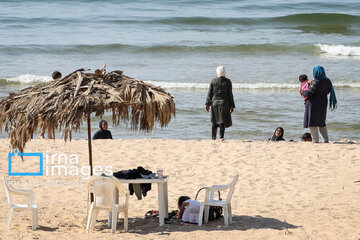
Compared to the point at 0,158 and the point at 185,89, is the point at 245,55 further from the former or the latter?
the point at 0,158

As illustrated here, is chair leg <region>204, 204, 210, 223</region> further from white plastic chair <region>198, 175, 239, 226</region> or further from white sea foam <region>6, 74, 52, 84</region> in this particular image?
white sea foam <region>6, 74, 52, 84</region>

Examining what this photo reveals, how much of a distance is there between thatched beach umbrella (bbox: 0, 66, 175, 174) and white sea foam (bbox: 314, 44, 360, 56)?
19.7 meters

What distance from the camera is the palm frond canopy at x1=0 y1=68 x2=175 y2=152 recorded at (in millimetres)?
6594

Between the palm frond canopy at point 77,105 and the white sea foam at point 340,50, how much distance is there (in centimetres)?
1974

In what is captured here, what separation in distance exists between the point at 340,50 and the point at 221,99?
52.1ft

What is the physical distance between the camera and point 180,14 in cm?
3419

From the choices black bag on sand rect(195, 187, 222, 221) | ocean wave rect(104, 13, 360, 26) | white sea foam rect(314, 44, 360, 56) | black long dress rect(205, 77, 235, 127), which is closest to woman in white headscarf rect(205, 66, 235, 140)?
black long dress rect(205, 77, 235, 127)

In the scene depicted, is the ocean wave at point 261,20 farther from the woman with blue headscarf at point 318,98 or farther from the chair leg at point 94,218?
the chair leg at point 94,218

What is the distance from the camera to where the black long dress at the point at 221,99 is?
11.1 metres

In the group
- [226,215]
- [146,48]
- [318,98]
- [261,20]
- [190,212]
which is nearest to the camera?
[226,215]

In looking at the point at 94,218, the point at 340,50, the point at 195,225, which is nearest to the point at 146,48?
the point at 340,50

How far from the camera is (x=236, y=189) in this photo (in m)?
8.72

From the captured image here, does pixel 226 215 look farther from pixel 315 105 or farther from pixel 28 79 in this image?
pixel 28 79

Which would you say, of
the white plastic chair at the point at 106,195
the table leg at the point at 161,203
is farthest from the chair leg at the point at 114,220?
the table leg at the point at 161,203
